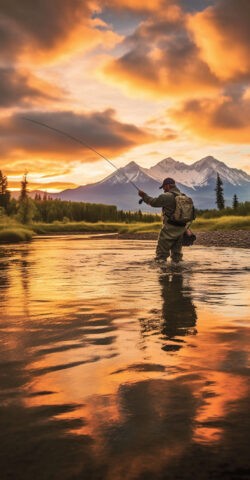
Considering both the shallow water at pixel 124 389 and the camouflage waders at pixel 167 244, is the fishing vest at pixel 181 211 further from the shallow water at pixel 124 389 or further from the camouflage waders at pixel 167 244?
the shallow water at pixel 124 389

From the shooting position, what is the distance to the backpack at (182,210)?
47.0 ft

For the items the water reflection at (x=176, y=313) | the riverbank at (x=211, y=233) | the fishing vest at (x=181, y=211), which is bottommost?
the water reflection at (x=176, y=313)

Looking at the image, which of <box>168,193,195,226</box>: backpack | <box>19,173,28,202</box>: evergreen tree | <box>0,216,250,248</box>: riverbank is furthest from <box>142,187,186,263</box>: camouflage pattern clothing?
<box>19,173,28,202</box>: evergreen tree

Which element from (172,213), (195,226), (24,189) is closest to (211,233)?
(195,226)

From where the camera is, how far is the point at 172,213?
14.5 meters

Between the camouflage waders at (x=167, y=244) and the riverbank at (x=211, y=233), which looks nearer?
the camouflage waders at (x=167, y=244)

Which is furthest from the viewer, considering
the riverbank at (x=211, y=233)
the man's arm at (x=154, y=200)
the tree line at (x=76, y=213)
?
the tree line at (x=76, y=213)

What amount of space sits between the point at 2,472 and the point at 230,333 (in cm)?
380

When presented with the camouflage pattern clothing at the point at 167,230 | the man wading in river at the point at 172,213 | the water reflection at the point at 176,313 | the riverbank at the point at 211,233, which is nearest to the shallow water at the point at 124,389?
the water reflection at the point at 176,313

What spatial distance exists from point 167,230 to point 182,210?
74cm

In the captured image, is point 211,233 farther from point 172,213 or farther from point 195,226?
point 172,213

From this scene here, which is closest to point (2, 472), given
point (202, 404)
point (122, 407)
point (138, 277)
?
point (122, 407)

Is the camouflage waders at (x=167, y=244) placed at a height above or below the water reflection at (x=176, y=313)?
above

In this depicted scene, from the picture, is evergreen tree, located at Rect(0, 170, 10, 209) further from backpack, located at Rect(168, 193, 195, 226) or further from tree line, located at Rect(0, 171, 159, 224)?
backpack, located at Rect(168, 193, 195, 226)
